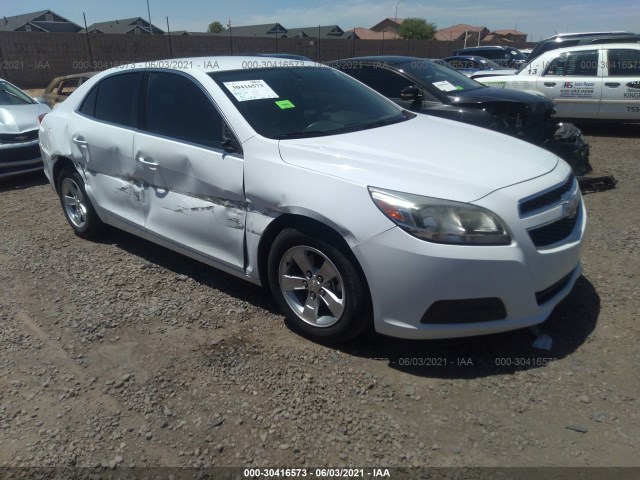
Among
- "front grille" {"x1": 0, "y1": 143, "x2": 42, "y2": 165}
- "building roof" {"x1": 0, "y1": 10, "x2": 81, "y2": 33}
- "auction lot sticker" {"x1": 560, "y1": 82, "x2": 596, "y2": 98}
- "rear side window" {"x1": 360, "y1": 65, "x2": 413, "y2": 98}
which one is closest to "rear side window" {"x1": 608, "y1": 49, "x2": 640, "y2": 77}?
"auction lot sticker" {"x1": 560, "y1": 82, "x2": 596, "y2": 98}

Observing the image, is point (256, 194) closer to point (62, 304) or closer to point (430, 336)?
point (430, 336)

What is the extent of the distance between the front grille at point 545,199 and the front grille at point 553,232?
4.2 inches

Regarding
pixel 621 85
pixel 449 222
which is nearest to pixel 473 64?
pixel 621 85

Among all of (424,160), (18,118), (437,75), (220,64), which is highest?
(220,64)

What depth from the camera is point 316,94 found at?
386 cm

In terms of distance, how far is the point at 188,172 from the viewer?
3521mm

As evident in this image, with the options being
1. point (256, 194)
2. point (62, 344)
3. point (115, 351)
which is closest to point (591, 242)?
point (256, 194)

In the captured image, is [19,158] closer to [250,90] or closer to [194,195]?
[194,195]

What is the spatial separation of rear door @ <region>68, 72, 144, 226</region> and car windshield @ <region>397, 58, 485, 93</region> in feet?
12.7

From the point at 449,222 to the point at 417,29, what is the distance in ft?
246

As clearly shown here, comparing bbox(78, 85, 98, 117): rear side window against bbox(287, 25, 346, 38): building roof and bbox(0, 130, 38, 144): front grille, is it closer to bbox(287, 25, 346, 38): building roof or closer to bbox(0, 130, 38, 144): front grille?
bbox(0, 130, 38, 144): front grille

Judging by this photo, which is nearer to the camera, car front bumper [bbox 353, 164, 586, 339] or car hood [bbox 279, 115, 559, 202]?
car front bumper [bbox 353, 164, 586, 339]

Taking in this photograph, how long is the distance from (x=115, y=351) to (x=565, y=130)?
5.70 m

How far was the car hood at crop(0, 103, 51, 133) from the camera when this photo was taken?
7.43 meters
